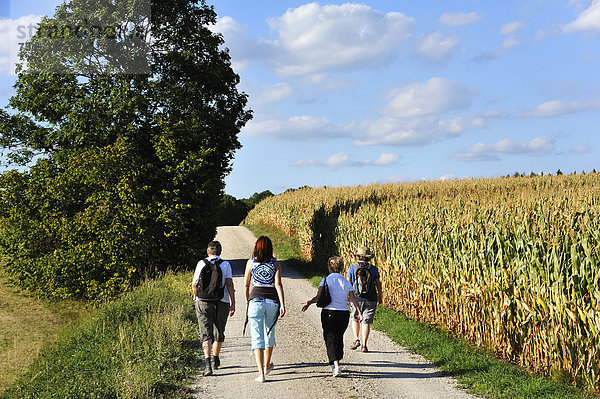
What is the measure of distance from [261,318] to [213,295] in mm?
1226

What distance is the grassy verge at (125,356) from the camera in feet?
31.5

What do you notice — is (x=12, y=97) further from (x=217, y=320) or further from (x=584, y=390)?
(x=584, y=390)

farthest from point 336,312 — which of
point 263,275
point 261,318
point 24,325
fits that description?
point 24,325

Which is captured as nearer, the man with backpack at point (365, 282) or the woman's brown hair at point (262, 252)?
the woman's brown hair at point (262, 252)

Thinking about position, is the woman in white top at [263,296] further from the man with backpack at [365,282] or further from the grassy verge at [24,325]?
the grassy verge at [24,325]

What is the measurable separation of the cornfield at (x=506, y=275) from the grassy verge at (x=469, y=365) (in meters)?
0.42

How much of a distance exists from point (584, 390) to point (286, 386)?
532cm

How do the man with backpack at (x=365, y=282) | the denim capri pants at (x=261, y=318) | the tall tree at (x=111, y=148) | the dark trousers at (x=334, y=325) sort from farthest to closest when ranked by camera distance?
the tall tree at (x=111, y=148)
the man with backpack at (x=365, y=282)
the dark trousers at (x=334, y=325)
the denim capri pants at (x=261, y=318)

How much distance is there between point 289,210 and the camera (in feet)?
136

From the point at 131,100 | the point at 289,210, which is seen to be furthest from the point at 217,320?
the point at 289,210

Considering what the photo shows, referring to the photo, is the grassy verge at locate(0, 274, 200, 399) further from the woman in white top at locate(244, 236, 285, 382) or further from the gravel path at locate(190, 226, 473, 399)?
the woman in white top at locate(244, 236, 285, 382)

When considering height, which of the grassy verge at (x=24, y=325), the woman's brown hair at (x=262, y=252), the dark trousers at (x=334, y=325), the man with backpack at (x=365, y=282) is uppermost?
the woman's brown hair at (x=262, y=252)

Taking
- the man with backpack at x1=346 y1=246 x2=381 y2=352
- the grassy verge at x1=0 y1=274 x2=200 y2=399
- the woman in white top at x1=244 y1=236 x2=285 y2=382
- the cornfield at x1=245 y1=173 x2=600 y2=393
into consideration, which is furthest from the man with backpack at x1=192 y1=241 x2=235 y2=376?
the cornfield at x1=245 y1=173 x2=600 y2=393

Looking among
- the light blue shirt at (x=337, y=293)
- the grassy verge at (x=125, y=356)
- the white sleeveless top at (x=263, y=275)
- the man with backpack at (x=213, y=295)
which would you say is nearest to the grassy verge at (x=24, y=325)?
the grassy verge at (x=125, y=356)
